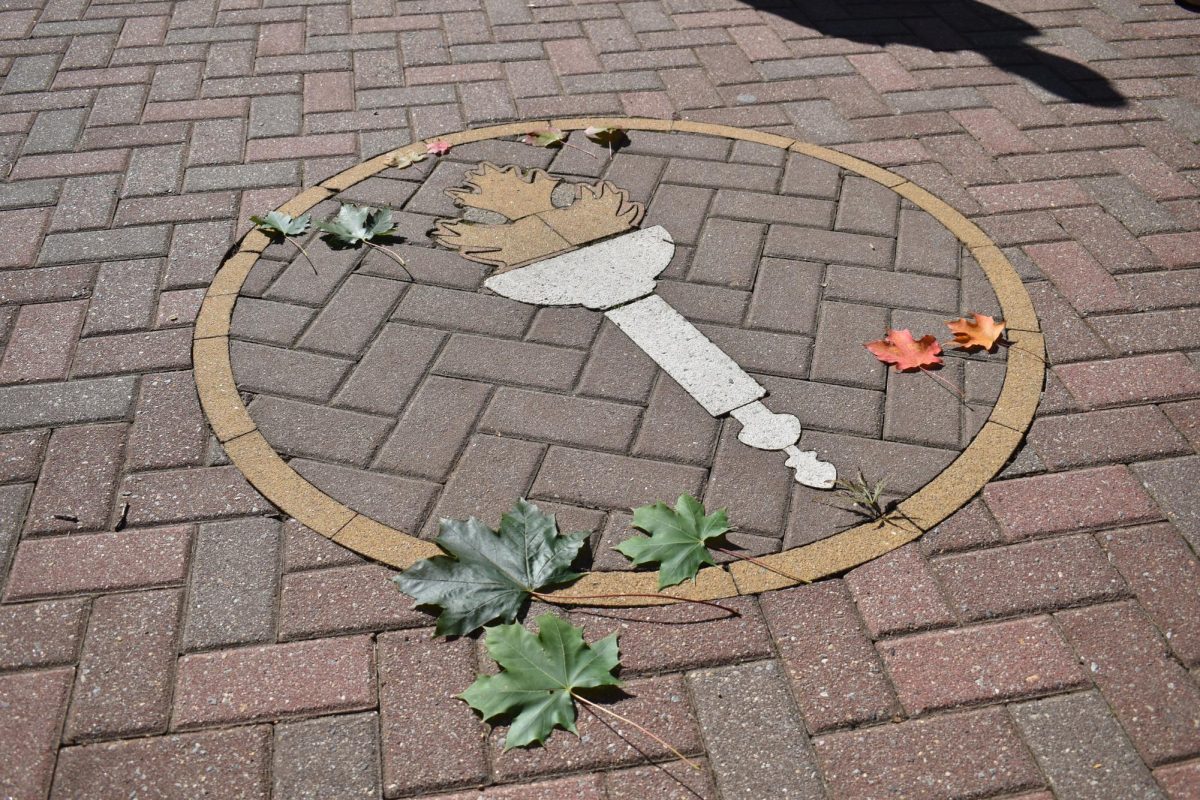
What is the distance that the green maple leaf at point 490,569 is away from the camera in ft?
7.10

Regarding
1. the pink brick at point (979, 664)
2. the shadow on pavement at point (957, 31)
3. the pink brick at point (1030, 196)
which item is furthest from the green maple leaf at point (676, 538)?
the shadow on pavement at point (957, 31)

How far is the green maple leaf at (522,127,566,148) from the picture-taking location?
3805 mm

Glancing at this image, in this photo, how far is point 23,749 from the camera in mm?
1932

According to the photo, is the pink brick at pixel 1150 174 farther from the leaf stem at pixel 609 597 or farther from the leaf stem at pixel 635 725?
the leaf stem at pixel 635 725

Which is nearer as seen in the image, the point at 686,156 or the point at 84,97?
the point at 686,156

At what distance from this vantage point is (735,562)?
2.29m

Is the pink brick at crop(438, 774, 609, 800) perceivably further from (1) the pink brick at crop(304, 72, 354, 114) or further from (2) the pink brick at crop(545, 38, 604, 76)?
(2) the pink brick at crop(545, 38, 604, 76)

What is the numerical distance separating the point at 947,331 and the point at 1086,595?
0.98m

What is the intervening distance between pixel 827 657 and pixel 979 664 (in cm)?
31

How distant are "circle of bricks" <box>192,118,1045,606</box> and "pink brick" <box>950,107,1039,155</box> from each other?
0.64 meters

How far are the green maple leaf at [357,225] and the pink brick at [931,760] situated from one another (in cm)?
219

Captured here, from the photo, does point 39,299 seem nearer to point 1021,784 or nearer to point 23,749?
point 23,749

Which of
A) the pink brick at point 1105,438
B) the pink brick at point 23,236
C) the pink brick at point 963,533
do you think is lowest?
the pink brick at point 23,236

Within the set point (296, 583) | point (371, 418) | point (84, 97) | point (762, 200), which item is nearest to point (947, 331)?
point (762, 200)
